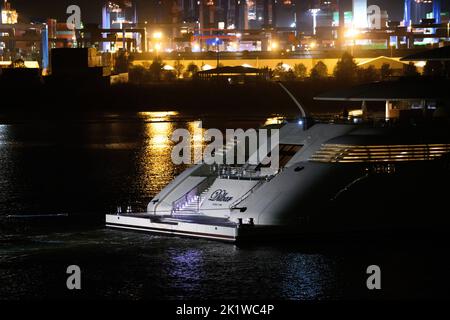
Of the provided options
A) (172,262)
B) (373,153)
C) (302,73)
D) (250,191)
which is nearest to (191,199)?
(250,191)

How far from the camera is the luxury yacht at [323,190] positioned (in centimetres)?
2809

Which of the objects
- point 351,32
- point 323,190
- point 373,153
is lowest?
point 323,190

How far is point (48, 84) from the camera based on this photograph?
3841 inches

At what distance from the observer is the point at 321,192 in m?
28.3

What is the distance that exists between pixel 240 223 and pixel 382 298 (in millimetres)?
5428

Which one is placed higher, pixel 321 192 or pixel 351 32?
pixel 351 32

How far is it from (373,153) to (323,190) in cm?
186

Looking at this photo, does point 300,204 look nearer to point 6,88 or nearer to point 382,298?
point 382,298

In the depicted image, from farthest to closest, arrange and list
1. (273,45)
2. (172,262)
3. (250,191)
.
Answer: (273,45)
(250,191)
(172,262)

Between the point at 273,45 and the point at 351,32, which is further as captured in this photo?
the point at 273,45

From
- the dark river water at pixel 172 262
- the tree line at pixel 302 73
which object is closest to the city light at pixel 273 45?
the tree line at pixel 302 73

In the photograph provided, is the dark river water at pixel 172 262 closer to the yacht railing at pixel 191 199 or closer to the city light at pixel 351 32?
the yacht railing at pixel 191 199

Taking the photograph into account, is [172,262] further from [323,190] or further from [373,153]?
[373,153]

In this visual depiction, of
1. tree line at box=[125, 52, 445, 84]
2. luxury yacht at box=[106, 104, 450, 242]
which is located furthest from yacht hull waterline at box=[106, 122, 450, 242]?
tree line at box=[125, 52, 445, 84]
